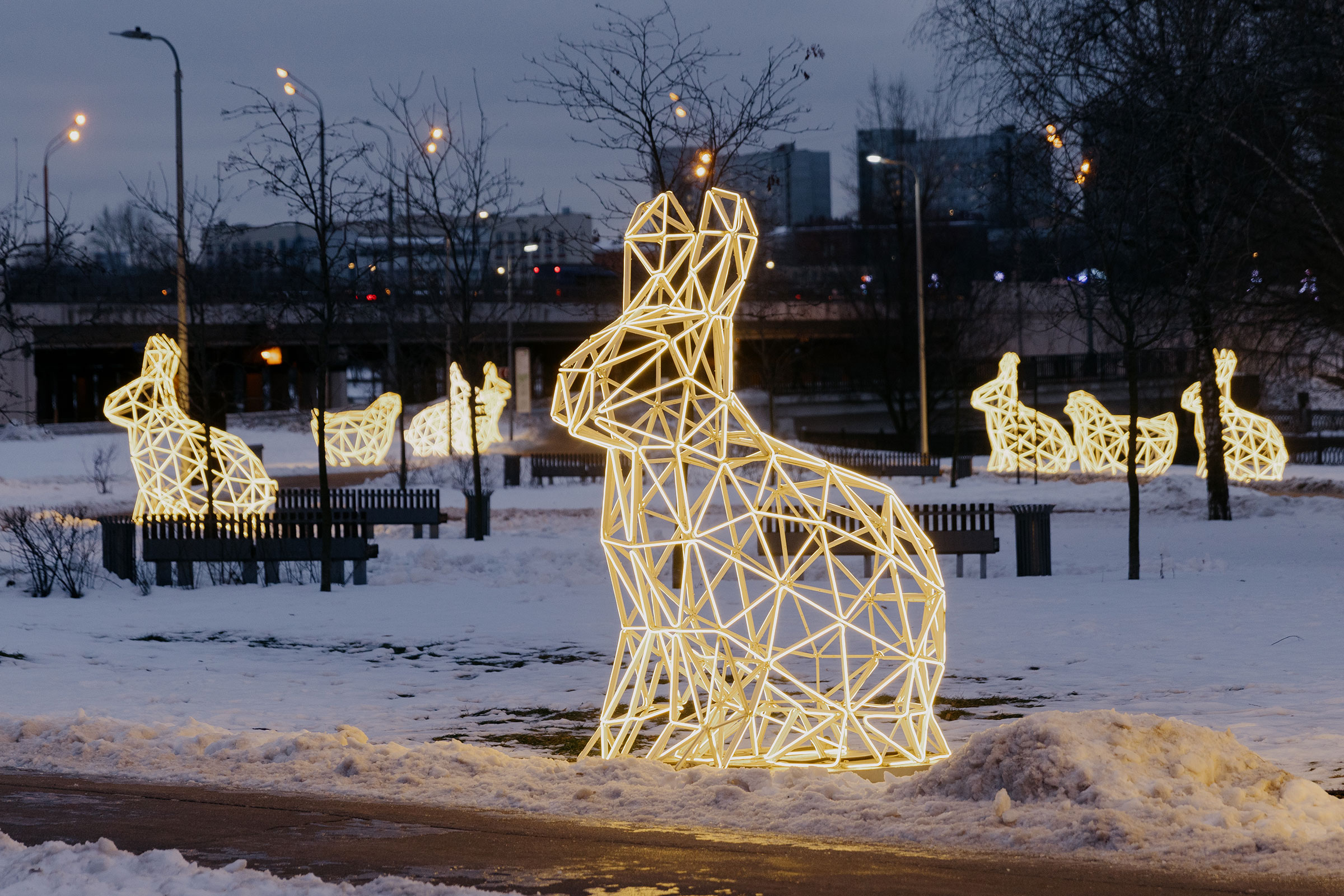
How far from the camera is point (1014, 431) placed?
104ft

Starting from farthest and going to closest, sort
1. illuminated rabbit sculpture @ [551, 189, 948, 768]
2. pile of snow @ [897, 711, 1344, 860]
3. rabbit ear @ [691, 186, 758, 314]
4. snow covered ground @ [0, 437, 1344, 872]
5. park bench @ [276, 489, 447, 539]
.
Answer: park bench @ [276, 489, 447, 539]
rabbit ear @ [691, 186, 758, 314]
illuminated rabbit sculpture @ [551, 189, 948, 768]
snow covered ground @ [0, 437, 1344, 872]
pile of snow @ [897, 711, 1344, 860]

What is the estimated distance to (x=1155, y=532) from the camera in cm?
2069

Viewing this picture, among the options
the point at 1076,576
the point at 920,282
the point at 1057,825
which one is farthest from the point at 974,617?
the point at 920,282

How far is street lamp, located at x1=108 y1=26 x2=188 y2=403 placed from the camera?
19.5m

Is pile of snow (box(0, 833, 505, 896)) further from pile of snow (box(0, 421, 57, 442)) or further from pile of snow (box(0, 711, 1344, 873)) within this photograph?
pile of snow (box(0, 421, 57, 442))

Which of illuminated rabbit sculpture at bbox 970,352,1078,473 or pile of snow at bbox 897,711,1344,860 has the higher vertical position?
illuminated rabbit sculpture at bbox 970,352,1078,473

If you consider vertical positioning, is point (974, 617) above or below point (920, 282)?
below

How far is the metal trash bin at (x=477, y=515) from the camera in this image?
19297 mm

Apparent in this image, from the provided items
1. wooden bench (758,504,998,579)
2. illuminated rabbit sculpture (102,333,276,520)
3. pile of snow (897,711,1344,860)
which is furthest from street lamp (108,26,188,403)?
pile of snow (897,711,1344,860)

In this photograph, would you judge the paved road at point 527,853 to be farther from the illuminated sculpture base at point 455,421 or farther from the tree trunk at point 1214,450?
the illuminated sculpture base at point 455,421

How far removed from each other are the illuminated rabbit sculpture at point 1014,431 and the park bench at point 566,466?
8.38 metres

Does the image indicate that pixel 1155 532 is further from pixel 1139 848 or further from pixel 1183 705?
pixel 1139 848

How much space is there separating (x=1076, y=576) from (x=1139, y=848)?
35.5ft

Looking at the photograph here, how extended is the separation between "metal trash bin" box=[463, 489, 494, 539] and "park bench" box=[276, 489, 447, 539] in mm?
439
